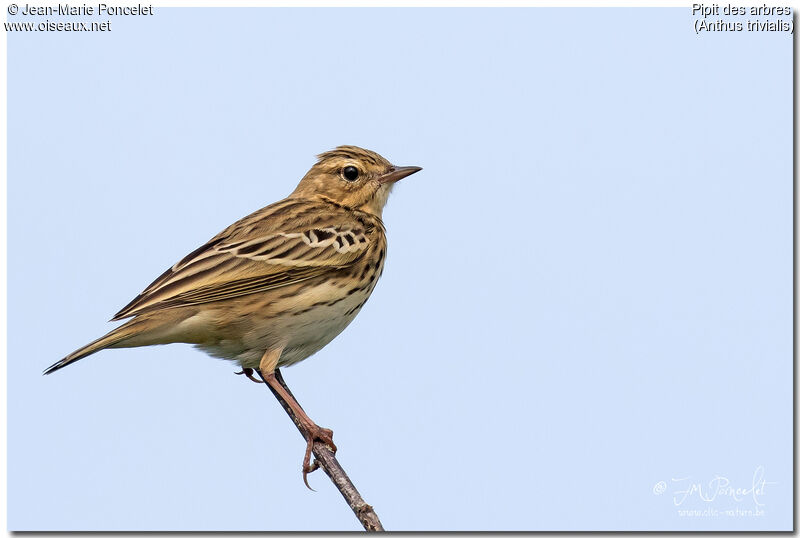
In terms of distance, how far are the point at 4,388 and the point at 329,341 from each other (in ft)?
9.37

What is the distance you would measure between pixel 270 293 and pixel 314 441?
136 cm

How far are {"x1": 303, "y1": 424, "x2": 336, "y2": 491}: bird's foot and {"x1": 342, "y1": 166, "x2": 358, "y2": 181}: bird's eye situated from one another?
272 cm

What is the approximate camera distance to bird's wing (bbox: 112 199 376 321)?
789 centimetres

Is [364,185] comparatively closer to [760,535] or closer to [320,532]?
[320,532]

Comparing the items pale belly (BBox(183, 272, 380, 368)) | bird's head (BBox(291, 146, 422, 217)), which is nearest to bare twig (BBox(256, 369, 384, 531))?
pale belly (BBox(183, 272, 380, 368))

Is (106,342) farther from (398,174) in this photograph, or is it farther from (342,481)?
(398,174)

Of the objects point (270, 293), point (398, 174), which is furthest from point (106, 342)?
point (398, 174)

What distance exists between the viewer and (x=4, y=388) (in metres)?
7.83

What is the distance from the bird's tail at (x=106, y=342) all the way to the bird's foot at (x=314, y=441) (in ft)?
5.72

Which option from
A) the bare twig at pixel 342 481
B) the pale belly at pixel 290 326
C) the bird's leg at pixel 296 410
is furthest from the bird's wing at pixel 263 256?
the bare twig at pixel 342 481

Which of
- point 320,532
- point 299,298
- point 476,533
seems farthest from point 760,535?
point 299,298

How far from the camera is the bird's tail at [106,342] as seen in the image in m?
6.84

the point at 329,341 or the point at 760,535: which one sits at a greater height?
the point at 329,341

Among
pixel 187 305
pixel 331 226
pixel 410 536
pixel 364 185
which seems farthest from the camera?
pixel 364 185
